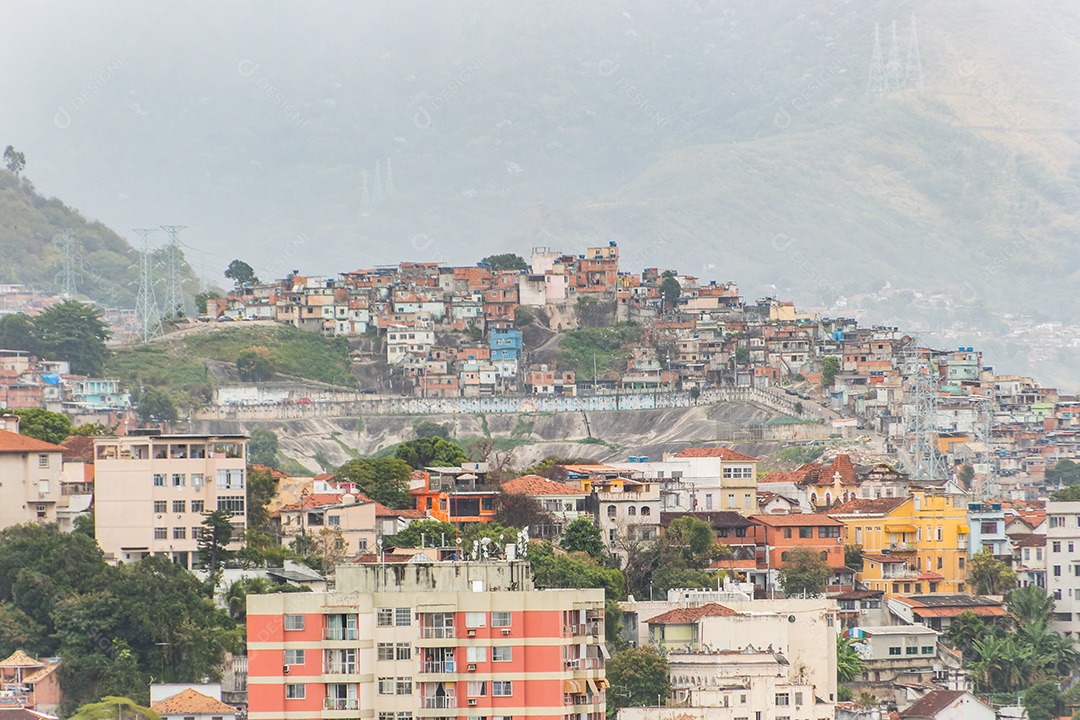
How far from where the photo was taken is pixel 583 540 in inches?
2488

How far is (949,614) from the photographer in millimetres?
63500

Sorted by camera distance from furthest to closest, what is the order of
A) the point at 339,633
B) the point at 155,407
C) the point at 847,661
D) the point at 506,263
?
A: the point at 506,263, the point at 155,407, the point at 847,661, the point at 339,633

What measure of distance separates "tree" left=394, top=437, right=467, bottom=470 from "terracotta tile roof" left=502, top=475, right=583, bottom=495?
846 centimetres

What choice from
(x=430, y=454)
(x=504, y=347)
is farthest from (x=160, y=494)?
(x=504, y=347)

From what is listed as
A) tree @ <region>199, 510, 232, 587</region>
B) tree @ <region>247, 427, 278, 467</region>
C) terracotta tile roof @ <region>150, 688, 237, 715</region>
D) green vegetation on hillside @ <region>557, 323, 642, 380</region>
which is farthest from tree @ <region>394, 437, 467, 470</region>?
green vegetation on hillside @ <region>557, 323, 642, 380</region>

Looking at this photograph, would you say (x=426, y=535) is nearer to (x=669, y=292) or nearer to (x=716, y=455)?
(x=716, y=455)

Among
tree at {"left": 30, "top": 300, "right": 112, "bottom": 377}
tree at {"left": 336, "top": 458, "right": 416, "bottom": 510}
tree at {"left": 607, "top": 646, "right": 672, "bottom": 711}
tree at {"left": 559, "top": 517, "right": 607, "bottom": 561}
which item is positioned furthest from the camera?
tree at {"left": 30, "top": 300, "right": 112, "bottom": 377}

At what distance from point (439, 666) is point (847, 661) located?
25.7 m

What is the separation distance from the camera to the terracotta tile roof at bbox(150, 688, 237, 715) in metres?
46.1

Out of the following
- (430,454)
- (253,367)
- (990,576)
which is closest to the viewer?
(990,576)

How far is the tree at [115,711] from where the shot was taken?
4500 centimetres

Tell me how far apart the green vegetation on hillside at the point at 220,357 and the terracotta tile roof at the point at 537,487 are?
72.3m

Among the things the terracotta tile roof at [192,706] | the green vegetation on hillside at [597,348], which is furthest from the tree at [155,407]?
the terracotta tile roof at [192,706]

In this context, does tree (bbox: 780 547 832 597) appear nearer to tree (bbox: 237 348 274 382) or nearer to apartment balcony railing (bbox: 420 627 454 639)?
apartment balcony railing (bbox: 420 627 454 639)
